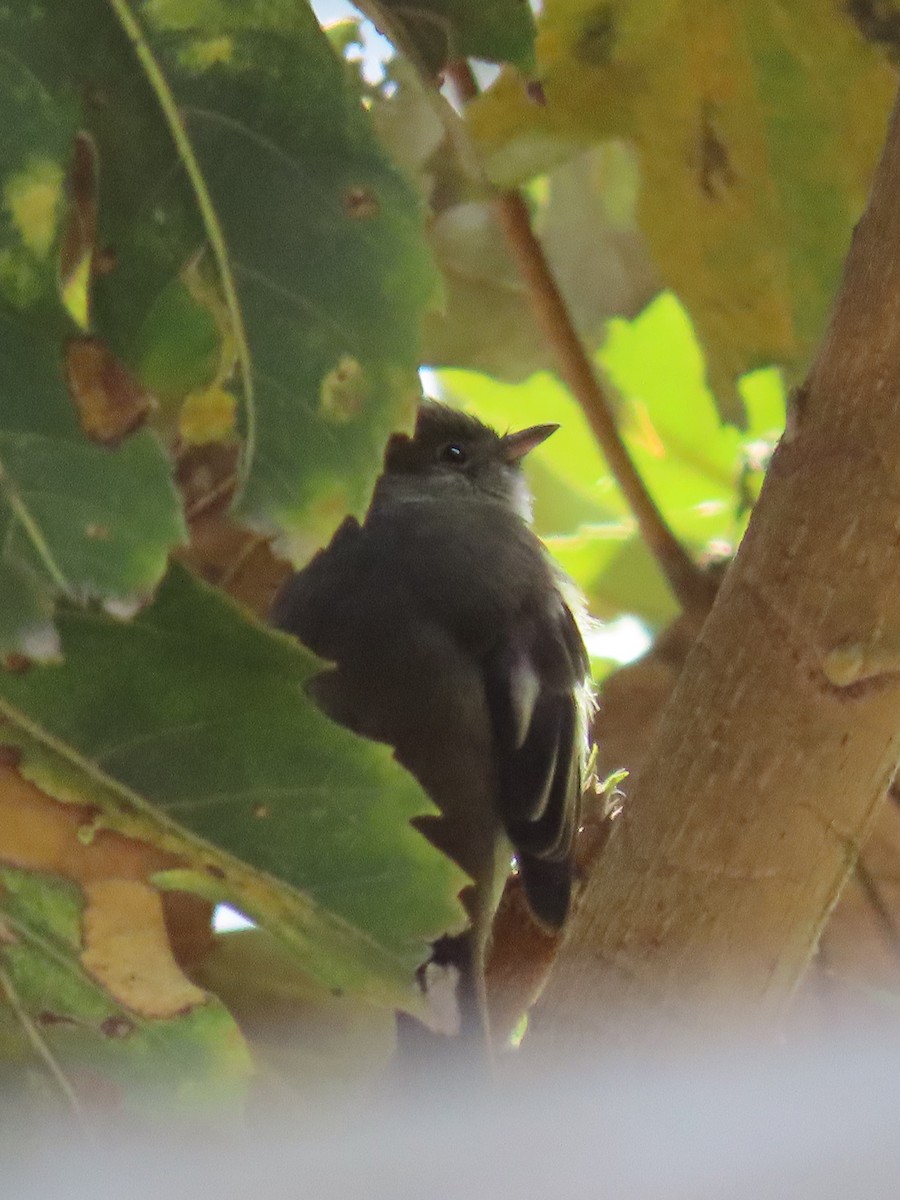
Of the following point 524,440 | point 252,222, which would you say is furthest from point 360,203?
point 524,440

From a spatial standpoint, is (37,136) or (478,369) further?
(478,369)

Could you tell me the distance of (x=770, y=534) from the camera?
78.4 inches

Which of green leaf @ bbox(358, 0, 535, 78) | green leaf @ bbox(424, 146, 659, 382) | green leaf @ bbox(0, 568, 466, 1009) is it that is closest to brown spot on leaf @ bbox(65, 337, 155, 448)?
green leaf @ bbox(0, 568, 466, 1009)

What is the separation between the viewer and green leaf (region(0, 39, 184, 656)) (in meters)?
1.54

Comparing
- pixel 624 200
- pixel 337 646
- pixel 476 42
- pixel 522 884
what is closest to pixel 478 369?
pixel 624 200

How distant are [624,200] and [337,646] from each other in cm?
120

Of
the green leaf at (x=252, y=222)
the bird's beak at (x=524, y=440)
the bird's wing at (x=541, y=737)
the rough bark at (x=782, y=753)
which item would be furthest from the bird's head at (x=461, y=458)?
the green leaf at (x=252, y=222)

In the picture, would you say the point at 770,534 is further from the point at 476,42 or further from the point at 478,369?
the point at 478,369

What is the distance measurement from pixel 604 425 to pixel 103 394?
6.15 ft

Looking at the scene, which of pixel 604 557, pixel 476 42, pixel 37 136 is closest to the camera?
pixel 37 136

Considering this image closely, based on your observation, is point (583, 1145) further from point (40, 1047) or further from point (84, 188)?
point (84, 188)

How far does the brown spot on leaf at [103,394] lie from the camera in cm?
160

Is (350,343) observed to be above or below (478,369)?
below

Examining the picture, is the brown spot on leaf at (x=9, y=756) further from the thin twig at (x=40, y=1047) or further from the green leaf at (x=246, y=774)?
the thin twig at (x=40, y=1047)
